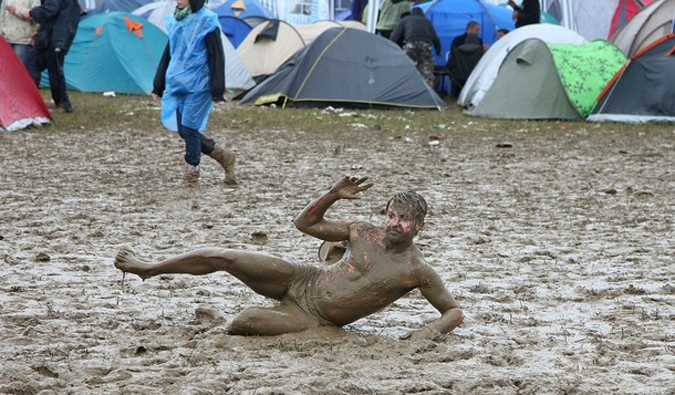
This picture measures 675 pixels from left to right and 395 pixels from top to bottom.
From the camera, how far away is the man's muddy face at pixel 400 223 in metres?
5.39

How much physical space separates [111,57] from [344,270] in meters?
17.5

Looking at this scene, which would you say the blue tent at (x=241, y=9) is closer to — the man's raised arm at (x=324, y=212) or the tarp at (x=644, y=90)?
the tarp at (x=644, y=90)

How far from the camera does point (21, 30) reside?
1673 centimetres

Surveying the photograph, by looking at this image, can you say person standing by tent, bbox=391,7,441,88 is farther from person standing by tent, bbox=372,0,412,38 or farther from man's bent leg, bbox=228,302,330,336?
man's bent leg, bbox=228,302,330,336

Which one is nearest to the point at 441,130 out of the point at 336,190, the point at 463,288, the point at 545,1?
the point at 463,288

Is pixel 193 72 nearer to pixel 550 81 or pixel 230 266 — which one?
pixel 230 266

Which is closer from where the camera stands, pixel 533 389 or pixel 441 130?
pixel 533 389

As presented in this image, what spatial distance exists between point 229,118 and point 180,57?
7058 mm

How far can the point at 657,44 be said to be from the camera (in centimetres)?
1841

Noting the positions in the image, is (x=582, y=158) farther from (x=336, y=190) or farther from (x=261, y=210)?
(x=336, y=190)

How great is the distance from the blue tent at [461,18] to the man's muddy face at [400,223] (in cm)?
2058

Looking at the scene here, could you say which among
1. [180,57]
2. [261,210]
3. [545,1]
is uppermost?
[180,57]

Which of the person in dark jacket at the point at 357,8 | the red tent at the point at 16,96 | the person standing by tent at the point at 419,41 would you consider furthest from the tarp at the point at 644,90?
the person in dark jacket at the point at 357,8

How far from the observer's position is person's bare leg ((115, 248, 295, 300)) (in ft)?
18.1
